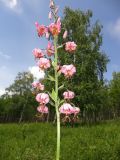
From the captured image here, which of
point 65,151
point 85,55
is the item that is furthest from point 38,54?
point 85,55

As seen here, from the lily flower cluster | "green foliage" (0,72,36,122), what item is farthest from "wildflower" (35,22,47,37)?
"green foliage" (0,72,36,122)

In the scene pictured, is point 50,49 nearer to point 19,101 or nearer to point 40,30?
point 40,30

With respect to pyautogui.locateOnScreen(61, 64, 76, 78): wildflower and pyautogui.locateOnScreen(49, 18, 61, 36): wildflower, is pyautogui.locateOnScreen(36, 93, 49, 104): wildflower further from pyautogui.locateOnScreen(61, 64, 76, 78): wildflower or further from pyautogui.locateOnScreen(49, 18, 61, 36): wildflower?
pyautogui.locateOnScreen(49, 18, 61, 36): wildflower

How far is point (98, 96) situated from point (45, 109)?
134ft

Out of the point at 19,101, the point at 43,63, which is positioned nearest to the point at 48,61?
the point at 43,63

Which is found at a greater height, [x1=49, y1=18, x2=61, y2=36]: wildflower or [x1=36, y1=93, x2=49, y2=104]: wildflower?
[x1=49, y1=18, x2=61, y2=36]: wildflower

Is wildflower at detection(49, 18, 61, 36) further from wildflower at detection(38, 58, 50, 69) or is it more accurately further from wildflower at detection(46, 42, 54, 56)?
wildflower at detection(38, 58, 50, 69)

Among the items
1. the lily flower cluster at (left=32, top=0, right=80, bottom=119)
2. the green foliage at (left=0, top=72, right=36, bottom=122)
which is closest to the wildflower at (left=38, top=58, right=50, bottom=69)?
the lily flower cluster at (left=32, top=0, right=80, bottom=119)

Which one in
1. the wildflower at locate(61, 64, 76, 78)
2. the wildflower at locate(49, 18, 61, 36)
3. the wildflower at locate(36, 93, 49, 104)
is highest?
the wildflower at locate(49, 18, 61, 36)

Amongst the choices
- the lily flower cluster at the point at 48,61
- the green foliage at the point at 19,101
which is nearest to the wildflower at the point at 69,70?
the lily flower cluster at the point at 48,61

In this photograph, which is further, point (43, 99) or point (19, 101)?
point (19, 101)

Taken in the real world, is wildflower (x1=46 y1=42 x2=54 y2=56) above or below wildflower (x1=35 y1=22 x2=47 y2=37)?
below

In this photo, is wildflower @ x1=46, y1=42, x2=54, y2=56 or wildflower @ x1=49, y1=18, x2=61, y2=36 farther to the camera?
wildflower @ x1=46, y1=42, x2=54, y2=56

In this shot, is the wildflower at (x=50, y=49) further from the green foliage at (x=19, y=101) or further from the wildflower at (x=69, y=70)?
the green foliage at (x=19, y=101)
